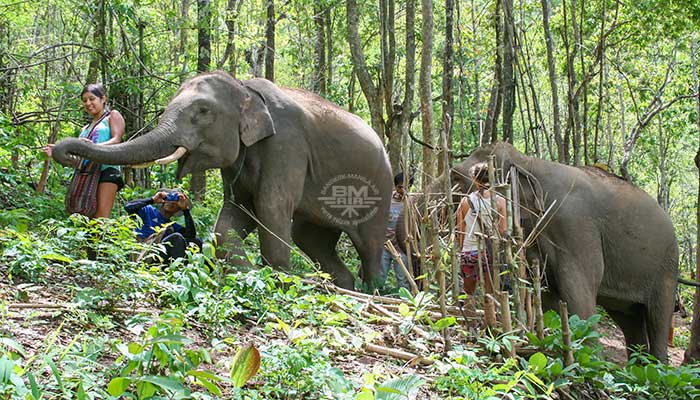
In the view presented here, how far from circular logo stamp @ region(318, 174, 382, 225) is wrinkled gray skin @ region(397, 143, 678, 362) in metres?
1.04

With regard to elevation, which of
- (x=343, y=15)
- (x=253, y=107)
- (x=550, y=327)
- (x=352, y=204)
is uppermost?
(x=343, y=15)

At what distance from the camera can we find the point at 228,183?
660 centimetres

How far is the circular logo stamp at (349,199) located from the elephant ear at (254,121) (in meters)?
0.91

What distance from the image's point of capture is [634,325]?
6773 millimetres

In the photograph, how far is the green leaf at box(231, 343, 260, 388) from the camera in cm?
300

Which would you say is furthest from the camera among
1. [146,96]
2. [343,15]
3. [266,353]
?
[343,15]

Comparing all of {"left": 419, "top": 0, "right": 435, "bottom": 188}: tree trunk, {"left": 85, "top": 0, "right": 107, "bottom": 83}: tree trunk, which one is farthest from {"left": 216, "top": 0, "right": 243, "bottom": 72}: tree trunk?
{"left": 419, "top": 0, "right": 435, "bottom": 188}: tree trunk

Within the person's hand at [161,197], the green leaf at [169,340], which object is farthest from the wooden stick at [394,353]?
the person's hand at [161,197]

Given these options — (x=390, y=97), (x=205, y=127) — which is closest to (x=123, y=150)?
(x=205, y=127)

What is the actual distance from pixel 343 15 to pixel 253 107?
11.5 m

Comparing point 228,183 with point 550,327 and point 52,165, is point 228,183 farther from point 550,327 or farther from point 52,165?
point 52,165

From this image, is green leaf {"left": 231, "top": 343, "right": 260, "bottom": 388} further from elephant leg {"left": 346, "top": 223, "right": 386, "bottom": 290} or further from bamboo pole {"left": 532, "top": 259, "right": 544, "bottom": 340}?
elephant leg {"left": 346, "top": 223, "right": 386, "bottom": 290}

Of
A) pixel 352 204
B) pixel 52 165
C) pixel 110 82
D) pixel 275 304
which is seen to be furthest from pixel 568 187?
pixel 52 165

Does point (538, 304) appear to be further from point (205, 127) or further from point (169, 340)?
point (205, 127)
